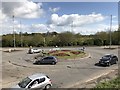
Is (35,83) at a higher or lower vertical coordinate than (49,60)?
lower

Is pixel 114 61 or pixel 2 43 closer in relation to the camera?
pixel 114 61

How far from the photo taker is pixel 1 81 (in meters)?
23.6

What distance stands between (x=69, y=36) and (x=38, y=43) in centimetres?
1021

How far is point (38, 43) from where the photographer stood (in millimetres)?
77812

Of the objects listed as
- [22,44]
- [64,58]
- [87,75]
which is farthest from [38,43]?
[87,75]

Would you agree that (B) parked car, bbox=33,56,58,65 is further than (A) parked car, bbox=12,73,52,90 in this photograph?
Yes

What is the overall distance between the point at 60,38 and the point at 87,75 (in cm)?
5361

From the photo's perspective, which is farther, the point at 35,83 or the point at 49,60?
the point at 49,60

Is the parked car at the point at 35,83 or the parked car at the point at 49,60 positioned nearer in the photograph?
the parked car at the point at 35,83

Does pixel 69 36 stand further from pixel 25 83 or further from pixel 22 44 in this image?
pixel 25 83

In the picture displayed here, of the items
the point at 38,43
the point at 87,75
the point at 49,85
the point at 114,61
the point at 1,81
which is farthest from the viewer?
the point at 38,43

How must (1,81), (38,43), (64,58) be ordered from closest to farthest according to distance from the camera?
(1,81) → (64,58) → (38,43)

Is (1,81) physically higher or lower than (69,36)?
lower

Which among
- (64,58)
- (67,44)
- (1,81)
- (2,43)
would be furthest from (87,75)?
(2,43)
